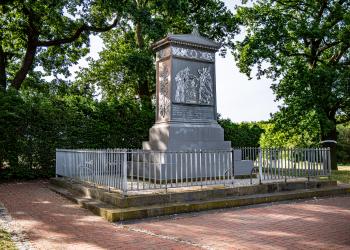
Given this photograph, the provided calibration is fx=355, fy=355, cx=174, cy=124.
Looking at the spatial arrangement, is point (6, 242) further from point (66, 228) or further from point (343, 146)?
point (343, 146)

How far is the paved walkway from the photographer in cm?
591

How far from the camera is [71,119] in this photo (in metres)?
16.3

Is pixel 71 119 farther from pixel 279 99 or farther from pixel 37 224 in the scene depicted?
pixel 279 99

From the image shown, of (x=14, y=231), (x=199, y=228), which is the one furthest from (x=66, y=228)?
(x=199, y=228)

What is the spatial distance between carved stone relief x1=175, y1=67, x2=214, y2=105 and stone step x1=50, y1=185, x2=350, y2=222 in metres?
4.33

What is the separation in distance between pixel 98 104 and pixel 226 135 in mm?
7977

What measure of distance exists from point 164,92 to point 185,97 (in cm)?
79

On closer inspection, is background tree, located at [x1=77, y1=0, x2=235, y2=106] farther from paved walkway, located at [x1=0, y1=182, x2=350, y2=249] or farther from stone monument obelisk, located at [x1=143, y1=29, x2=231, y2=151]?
paved walkway, located at [x1=0, y1=182, x2=350, y2=249]

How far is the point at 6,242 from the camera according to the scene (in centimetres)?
598

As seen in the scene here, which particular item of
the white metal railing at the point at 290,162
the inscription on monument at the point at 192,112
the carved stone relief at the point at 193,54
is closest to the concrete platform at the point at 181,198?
the white metal railing at the point at 290,162

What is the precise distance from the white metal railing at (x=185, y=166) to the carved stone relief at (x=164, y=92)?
1792 millimetres

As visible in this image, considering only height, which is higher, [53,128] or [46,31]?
[46,31]

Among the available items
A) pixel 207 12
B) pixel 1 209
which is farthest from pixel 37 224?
pixel 207 12

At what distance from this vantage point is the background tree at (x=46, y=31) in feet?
62.3
